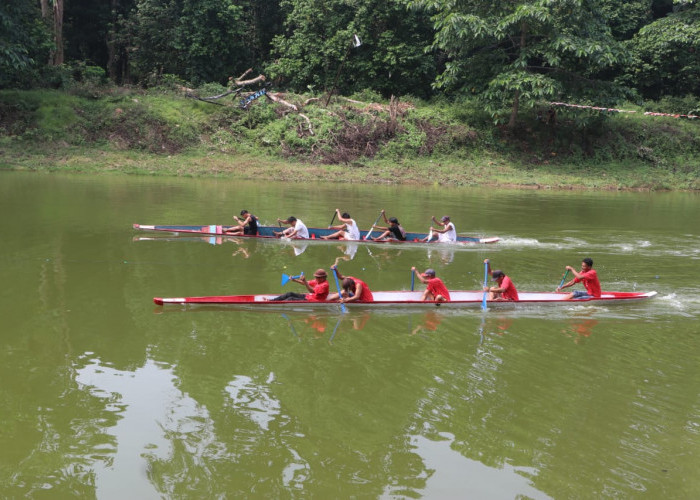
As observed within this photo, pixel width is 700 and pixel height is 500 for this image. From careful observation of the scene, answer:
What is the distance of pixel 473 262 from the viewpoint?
1576 centimetres

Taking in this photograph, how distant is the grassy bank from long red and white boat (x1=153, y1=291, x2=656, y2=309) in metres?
19.0

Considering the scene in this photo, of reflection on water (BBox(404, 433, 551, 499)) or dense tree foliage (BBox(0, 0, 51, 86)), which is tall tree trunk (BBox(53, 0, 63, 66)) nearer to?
dense tree foliage (BBox(0, 0, 51, 86))

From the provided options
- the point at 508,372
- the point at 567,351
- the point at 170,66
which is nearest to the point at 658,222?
the point at 567,351

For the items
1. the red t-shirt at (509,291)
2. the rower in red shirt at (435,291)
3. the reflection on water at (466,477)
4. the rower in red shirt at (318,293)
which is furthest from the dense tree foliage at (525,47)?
the reflection on water at (466,477)

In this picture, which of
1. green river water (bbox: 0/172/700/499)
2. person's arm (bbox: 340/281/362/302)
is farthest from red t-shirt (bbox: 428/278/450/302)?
person's arm (bbox: 340/281/362/302)

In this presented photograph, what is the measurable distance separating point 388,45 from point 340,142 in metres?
8.07

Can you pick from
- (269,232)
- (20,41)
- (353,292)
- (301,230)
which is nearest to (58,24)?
(20,41)

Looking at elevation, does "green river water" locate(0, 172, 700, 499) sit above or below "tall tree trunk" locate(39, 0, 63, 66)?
below

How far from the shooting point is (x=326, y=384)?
791 cm

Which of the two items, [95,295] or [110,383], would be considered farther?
[95,295]

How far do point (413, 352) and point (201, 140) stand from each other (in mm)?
26766

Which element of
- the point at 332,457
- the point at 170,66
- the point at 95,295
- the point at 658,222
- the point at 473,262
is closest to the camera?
the point at 332,457

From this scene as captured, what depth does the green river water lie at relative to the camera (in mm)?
5965

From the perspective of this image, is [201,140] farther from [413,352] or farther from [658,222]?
[413,352]
